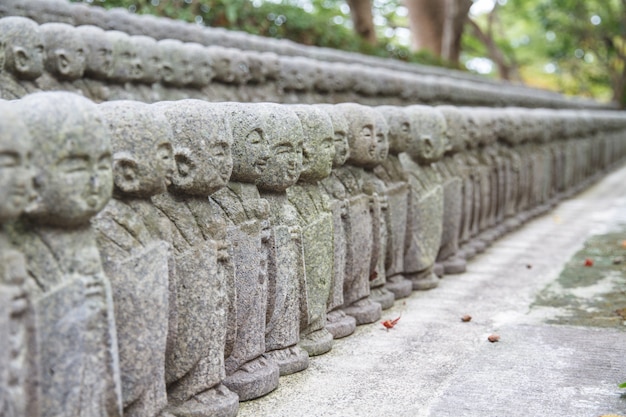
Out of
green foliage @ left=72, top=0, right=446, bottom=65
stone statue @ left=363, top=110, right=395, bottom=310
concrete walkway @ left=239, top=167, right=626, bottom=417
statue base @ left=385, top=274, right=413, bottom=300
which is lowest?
concrete walkway @ left=239, top=167, right=626, bottom=417

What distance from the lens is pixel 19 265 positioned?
2.48 m

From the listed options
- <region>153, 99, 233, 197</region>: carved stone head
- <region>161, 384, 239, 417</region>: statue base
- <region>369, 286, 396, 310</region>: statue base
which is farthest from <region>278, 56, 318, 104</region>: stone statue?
<region>161, 384, 239, 417</region>: statue base

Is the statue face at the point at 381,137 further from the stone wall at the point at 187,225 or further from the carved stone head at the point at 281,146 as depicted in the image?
the carved stone head at the point at 281,146

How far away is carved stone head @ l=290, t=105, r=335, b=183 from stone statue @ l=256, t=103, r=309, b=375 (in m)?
0.20

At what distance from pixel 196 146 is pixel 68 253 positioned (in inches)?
33.5

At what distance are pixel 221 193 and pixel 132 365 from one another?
3.38 feet

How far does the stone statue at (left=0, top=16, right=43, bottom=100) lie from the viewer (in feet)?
17.0

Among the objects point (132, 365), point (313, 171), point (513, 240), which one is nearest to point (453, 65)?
point (513, 240)

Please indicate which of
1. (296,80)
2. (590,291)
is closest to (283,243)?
(590,291)

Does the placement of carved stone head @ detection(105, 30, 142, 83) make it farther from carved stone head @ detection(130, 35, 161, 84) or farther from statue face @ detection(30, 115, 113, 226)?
statue face @ detection(30, 115, 113, 226)

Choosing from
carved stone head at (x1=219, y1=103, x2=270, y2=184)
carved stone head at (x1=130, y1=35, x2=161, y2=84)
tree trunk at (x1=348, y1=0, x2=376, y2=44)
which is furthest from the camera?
tree trunk at (x1=348, y1=0, x2=376, y2=44)

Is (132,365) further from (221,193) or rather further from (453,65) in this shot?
(453,65)

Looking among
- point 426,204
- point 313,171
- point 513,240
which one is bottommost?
point 513,240

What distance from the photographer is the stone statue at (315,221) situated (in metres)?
4.24
